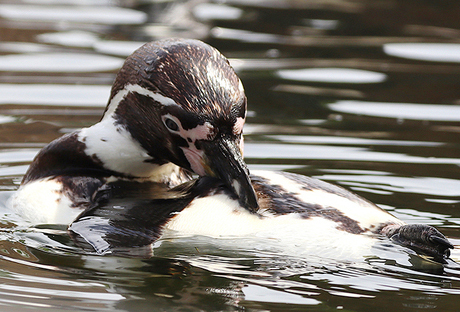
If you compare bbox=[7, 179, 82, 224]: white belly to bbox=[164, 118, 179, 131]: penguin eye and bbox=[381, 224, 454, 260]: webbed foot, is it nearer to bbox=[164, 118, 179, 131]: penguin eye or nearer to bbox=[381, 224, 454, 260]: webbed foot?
bbox=[164, 118, 179, 131]: penguin eye

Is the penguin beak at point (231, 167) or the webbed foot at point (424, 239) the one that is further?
the penguin beak at point (231, 167)

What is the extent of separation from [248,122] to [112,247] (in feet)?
10.5

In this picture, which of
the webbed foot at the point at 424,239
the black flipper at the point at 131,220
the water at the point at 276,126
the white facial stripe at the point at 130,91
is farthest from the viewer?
the white facial stripe at the point at 130,91

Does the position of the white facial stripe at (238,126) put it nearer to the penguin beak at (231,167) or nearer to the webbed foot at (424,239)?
the penguin beak at (231,167)

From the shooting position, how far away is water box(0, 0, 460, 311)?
330cm

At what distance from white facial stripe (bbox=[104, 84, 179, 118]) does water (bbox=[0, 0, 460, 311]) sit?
0.63 meters

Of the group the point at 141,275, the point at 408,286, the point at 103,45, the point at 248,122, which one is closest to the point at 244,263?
the point at 141,275

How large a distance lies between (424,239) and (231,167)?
883 mm

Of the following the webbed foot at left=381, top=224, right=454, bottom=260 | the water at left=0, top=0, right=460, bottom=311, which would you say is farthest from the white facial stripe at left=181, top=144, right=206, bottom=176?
the webbed foot at left=381, top=224, right=454, bottom=260

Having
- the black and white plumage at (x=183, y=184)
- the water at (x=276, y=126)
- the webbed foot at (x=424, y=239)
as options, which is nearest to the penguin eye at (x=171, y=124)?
the black and white plumage at (x=183, y=184)

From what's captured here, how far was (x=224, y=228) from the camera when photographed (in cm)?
370

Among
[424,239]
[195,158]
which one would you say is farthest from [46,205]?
[424,239]

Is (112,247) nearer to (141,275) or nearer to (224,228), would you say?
(141,275)

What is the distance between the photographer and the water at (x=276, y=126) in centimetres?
330
